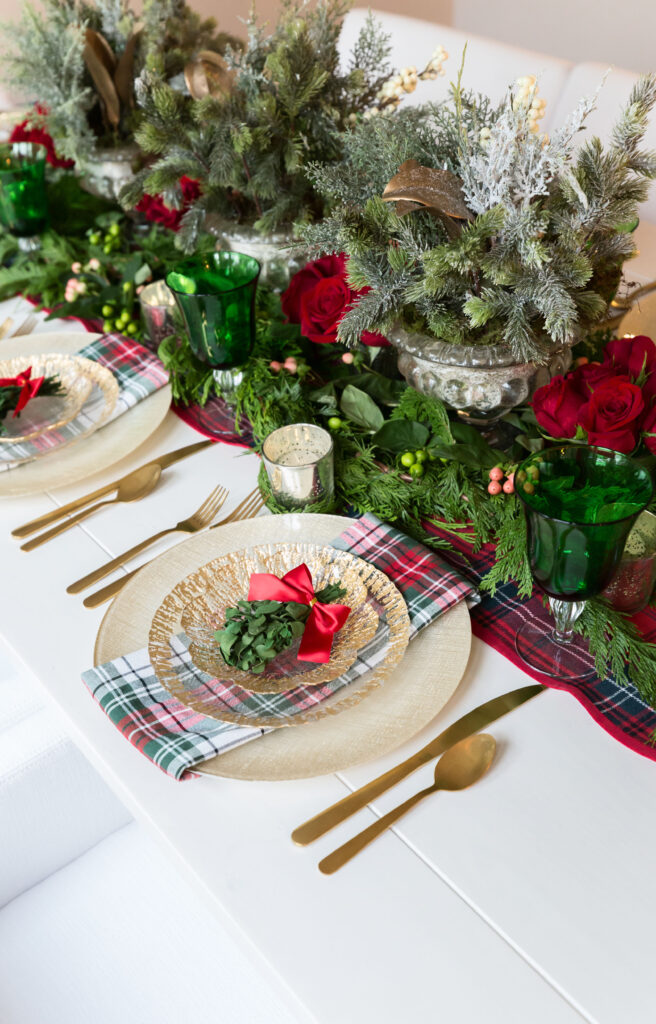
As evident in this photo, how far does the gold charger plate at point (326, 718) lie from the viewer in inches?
25.2

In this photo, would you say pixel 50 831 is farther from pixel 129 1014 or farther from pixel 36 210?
pixel 36 210

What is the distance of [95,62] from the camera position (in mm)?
1342

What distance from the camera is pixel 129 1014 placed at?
2.52 ft

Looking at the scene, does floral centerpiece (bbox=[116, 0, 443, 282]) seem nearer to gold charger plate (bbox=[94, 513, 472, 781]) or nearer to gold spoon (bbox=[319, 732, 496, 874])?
gold charger plate (bbox=[94, 513, 472, 781])

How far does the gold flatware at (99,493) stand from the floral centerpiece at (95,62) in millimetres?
636

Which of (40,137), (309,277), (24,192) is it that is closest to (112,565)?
(309,277)

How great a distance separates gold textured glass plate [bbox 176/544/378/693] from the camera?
0.69 metres

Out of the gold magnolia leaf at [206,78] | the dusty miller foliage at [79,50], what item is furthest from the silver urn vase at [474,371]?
the dusty miller foliage at [79,50]

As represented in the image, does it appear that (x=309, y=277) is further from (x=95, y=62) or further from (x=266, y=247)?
(x=95, y=62)

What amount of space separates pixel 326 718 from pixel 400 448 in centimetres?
33

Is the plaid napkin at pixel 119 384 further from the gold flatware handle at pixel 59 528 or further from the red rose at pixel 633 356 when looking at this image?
the red rose at pixel 633 356

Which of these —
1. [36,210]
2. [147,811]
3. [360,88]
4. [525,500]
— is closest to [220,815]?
[147,811]

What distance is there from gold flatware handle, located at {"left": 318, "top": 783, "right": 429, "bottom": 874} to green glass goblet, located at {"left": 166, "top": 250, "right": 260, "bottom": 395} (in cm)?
55

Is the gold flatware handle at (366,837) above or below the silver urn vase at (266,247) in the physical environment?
below
